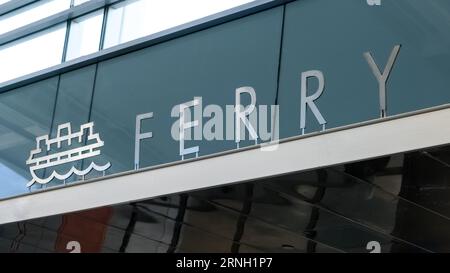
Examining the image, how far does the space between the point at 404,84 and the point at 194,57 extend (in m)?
2.62

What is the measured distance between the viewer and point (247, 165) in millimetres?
7230

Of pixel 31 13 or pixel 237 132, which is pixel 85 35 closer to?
pixel 31 13

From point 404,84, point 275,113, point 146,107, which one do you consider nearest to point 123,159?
point 146,107

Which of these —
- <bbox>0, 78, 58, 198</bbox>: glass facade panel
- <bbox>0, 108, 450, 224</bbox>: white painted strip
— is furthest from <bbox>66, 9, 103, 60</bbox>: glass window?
<bbox>0, 108, 450, 224</bbox>: white painted strip

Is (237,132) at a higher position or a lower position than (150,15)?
lower

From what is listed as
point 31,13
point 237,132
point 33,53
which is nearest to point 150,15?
point 33,53

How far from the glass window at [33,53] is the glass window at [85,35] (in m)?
0.20

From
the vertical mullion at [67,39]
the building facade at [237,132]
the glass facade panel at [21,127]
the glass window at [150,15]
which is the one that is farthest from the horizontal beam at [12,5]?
the glass window at [150,15]

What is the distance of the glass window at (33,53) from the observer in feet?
37.8

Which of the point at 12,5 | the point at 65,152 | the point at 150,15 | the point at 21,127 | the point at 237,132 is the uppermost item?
the point at 12,5

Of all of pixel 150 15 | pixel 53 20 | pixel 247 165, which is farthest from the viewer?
pixel 53 20

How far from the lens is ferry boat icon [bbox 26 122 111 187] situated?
953cm

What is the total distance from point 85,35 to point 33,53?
1.07m

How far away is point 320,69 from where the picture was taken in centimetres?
796
